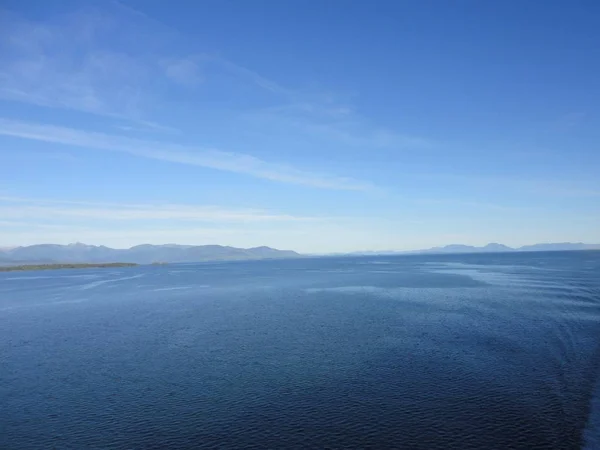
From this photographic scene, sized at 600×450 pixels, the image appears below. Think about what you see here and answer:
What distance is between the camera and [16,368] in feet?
120

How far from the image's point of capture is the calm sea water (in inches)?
920

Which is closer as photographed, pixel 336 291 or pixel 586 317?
pixel 586 317

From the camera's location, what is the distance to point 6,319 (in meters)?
63.6

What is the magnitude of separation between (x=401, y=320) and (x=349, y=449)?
113ft

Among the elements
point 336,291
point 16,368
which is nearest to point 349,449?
point 16,368

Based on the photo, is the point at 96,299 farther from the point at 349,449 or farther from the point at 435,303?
the point at 349,449

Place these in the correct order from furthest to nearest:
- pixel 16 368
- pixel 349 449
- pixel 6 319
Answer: pixel 6 319
pixel 16 368
pixel 349 449

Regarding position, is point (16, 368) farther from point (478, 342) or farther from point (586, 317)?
point (586, 317)

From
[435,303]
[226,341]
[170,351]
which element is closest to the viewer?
[170,351]

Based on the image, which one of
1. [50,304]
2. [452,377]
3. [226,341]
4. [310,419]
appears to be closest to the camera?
[310,419]

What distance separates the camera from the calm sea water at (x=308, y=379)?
2336 centimetres

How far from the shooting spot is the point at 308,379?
31672mm

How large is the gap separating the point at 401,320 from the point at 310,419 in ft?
105

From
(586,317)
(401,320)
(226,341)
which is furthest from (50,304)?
(586,317)
